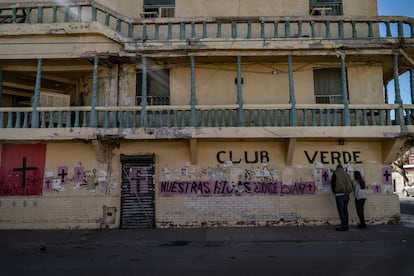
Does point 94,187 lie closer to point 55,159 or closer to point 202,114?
point 55,159

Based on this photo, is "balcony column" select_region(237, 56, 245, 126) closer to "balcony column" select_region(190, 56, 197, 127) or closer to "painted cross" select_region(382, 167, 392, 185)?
"balcony column" select_region(190, 56, 197, 127)

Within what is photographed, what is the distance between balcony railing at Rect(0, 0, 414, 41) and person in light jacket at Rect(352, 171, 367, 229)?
14.9 ft

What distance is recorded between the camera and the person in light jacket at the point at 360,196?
1055 cm

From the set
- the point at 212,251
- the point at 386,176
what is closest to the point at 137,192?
the point at 212,251

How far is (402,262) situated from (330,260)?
1290 mm

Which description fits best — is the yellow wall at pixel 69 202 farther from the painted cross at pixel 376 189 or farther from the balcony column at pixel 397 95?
the balcony column at pixel 397 95

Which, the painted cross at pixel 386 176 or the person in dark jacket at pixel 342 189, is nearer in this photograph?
the person in dark jacket at pixel 342 189

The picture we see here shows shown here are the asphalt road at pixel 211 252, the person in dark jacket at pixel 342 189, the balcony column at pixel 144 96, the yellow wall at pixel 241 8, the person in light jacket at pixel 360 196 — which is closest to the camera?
the asphalt road at pixel 211 252

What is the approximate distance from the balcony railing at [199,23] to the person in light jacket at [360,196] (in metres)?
4.55

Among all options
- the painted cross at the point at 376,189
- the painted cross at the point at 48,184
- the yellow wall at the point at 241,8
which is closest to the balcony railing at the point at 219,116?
the painted cross at the point at 48,184

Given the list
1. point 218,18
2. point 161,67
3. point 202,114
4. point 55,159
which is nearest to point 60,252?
point 55,159

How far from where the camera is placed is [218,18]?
1127 cm

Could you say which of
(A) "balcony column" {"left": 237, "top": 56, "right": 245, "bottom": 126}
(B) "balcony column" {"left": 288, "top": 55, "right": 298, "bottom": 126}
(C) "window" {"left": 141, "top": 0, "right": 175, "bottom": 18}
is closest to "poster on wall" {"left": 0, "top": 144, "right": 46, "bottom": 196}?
(C) "window" {"left": 141, "top": 0, "right": 175, "bottom": 18}

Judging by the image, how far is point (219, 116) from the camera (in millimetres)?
11352
